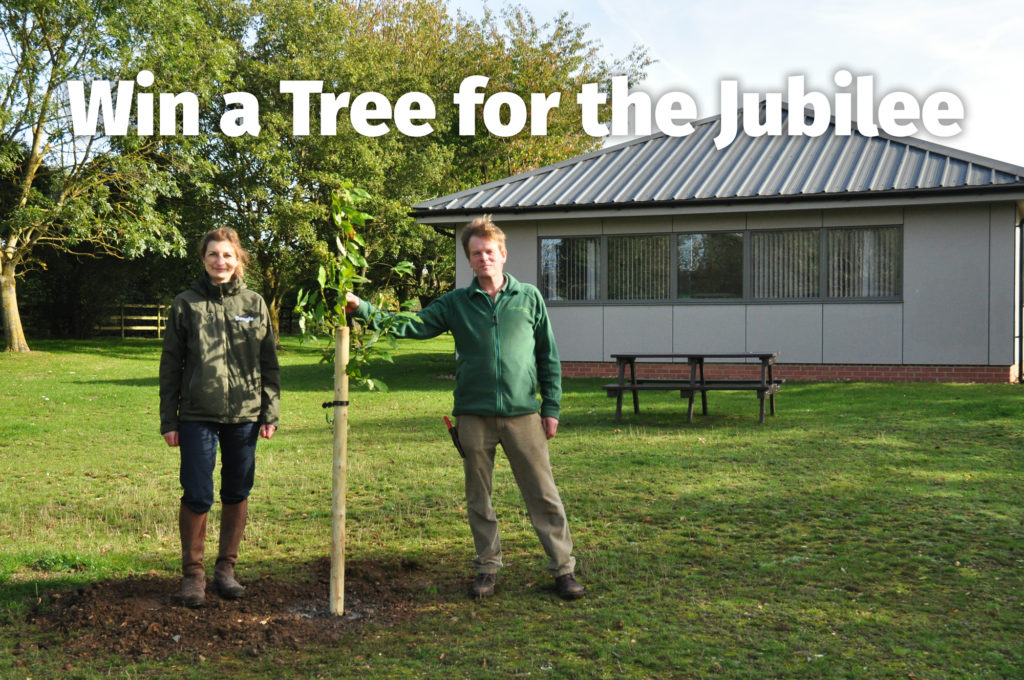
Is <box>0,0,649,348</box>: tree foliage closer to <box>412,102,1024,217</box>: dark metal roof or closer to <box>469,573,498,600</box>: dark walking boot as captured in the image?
<box>412,102,1024,217</box>: dark metal roof

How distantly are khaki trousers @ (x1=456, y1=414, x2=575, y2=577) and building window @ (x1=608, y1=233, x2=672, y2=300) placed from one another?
42.9ft

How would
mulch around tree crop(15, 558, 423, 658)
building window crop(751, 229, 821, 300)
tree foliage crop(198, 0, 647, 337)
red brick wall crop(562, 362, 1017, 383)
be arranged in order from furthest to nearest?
tree foliage crop(198, 0, 647, 337) → building window crop(751, 229, 821, 300) → red brick wall crop(562, 362, 1017, 383) → mulch around tree crop(15, 558, 423, 658)

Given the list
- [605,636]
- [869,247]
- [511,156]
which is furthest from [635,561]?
[511,156]

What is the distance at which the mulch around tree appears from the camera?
13.6 feet

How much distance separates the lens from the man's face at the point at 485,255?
182 inches

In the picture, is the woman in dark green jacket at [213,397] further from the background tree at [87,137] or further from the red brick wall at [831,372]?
the background tree at [87,137]

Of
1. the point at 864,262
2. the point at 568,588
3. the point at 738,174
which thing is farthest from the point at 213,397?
the point at 738,174

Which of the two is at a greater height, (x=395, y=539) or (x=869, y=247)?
(x=869, y=247)

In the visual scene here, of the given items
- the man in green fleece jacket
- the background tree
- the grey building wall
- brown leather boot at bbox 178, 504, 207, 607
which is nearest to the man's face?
the man in green fleece jacket

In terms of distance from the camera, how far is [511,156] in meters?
35.8

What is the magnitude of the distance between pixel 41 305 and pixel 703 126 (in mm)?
27344

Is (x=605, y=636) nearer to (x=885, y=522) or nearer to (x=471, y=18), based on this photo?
(x=885, y=522)

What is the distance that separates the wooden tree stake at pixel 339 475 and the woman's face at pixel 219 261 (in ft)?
2.22

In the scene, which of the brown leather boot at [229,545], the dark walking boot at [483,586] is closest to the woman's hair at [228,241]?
the brown leather boot at [229,545]
